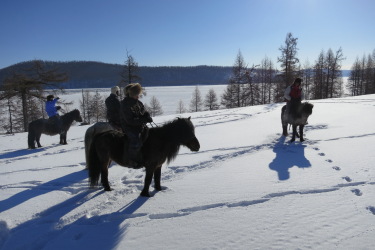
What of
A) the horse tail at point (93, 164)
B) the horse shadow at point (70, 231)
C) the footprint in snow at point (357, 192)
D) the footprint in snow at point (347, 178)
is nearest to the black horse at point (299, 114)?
the footprint in snow at point (347, 178)

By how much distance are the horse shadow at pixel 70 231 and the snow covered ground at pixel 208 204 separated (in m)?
0.01

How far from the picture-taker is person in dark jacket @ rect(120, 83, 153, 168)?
13.0 feet

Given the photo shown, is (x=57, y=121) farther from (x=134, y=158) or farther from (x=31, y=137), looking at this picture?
(x=134, y=158)

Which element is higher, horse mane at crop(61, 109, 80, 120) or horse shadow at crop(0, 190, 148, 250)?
horse mane at crop(61, 109, 80, 120)

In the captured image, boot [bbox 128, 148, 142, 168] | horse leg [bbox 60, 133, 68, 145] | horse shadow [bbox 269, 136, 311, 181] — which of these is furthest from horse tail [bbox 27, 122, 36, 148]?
horse shadow [bbox 269, 136, 311, 181]

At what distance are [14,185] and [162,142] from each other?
357 cm

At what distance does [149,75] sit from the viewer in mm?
156000

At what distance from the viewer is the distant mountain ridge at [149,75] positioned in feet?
446

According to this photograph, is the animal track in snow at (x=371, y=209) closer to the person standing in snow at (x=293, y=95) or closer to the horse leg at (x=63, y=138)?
the person standing in snow at (x=293, y=95)

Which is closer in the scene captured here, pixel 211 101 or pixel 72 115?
pixel 72 115

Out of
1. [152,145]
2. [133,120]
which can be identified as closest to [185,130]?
[152,145]

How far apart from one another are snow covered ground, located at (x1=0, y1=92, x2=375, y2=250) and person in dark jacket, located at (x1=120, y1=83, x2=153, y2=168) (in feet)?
3.00

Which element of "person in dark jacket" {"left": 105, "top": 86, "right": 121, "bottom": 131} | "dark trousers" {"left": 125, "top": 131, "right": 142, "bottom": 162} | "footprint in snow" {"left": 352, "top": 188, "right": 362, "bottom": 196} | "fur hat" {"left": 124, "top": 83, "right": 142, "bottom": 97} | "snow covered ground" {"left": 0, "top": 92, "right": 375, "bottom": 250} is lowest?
"snow covered ground" {"left": 0, "top": 92, "right": 375, "bottom": 250}

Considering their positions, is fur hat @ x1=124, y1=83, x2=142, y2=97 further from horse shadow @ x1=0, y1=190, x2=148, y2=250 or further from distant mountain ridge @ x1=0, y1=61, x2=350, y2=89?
distant mountain ridge @ x1=0, y1=61, x2=350, y2=89
